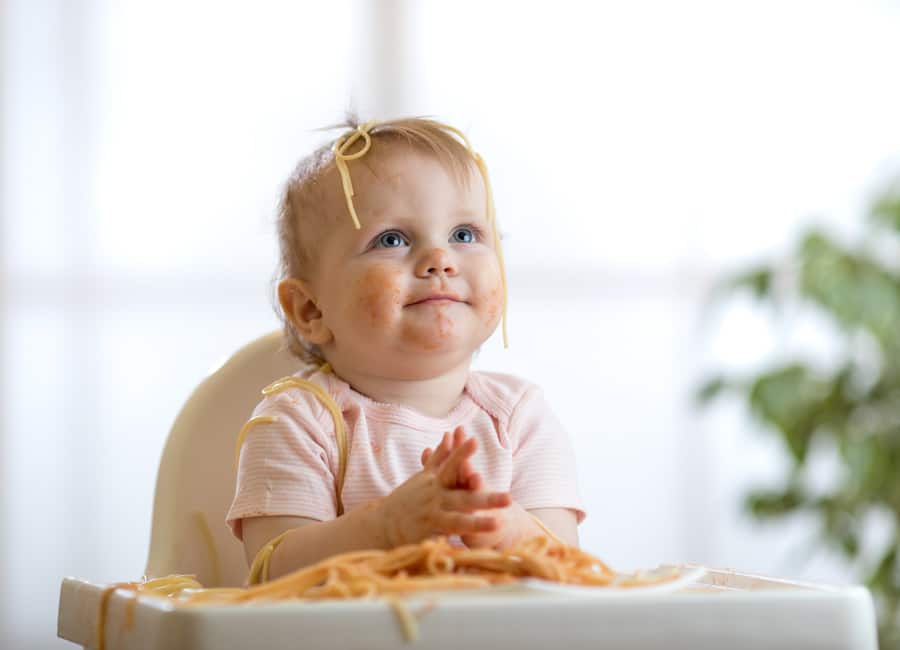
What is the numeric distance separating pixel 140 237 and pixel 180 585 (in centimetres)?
249

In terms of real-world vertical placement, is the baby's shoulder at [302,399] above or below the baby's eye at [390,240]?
below

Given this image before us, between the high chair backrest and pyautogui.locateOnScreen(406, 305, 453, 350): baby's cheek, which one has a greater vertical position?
pyautogui.locateOnScreen(406, 305, 453, 350): baby's cheek

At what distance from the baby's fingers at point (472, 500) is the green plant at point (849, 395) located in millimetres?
2029

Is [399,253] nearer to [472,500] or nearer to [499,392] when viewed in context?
[499,392]

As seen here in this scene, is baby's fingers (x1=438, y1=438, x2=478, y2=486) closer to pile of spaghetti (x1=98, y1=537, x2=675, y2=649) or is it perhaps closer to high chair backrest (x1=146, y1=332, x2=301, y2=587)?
pile of spaghetti (x1=98, y1=537, x2=675, y2=649)

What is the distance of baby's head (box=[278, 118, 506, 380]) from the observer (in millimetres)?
880

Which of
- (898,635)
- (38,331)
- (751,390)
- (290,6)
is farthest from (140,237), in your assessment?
A: (898,635)

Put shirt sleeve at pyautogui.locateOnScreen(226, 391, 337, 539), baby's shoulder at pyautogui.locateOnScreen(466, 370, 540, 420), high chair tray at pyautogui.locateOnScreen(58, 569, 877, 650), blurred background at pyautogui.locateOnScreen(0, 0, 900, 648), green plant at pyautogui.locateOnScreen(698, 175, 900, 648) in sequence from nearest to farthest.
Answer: high chair tray at pyautogui.locateOnScreen(58, 569, 877, 650)
shirt sleeve at pyautogui.locateOnScreen(226, 391, 337, 539)
baby's shoulder at pyautogui.locateOnScreen(466, 370, 540, 420)
green plant at pyautogui.locateOnScreen(698, 175, 900, 648)
blurred background at pyautogui.locateOnScreen(0, 0, 900, 648)

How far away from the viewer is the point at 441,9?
3.41 m

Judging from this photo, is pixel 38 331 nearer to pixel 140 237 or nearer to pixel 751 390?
pixel 140 237

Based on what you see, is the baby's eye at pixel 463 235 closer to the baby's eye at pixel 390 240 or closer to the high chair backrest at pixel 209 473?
the baby's eye at pixel 390 240

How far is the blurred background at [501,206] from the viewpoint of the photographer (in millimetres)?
3189

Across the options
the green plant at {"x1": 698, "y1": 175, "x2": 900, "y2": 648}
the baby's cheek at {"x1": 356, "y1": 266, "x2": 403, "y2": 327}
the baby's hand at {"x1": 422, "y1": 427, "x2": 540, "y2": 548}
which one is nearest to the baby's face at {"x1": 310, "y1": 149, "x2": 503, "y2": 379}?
the baby's cheek at {"x1": 356, "y1": 266, "x2": 403, "y2": 327}

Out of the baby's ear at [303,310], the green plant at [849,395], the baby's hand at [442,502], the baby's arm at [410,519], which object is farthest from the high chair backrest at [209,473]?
the green plant at [849,395]
